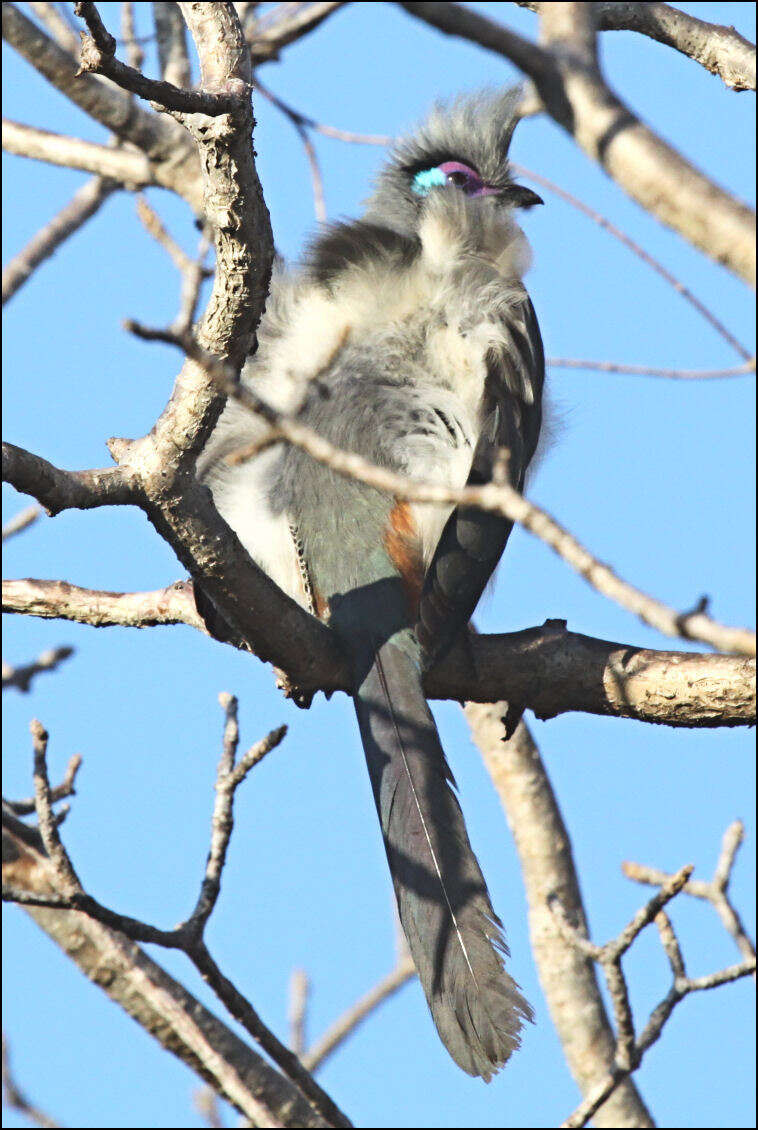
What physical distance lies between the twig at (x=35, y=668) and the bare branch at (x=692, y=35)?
265 centimetres

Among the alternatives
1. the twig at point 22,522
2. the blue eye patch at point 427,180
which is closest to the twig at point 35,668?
the twig at point 22,522

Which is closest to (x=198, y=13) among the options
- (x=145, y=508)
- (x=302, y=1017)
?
(x=145, y=508)

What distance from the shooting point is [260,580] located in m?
2.92

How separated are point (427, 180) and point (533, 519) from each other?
3.21m

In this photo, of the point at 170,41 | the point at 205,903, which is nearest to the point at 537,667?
the point at 205,903

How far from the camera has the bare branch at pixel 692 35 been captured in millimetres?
2807

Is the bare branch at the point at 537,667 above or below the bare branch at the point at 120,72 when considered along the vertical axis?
below

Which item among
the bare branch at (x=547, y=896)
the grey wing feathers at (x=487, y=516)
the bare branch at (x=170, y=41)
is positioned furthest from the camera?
the bare branch at (x=170, y=41)

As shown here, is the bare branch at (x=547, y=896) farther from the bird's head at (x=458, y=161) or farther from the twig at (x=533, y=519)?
the twig at (x=533, y=519)

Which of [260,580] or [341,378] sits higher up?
[341,378]

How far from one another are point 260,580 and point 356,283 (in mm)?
1298

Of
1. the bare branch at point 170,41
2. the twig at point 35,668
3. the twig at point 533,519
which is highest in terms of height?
the bare branch at point 170,41

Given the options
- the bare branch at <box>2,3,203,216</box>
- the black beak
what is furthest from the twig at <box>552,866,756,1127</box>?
the bare branch at <box>2,3,203,216</box>

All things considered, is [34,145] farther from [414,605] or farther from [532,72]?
[532,72]
